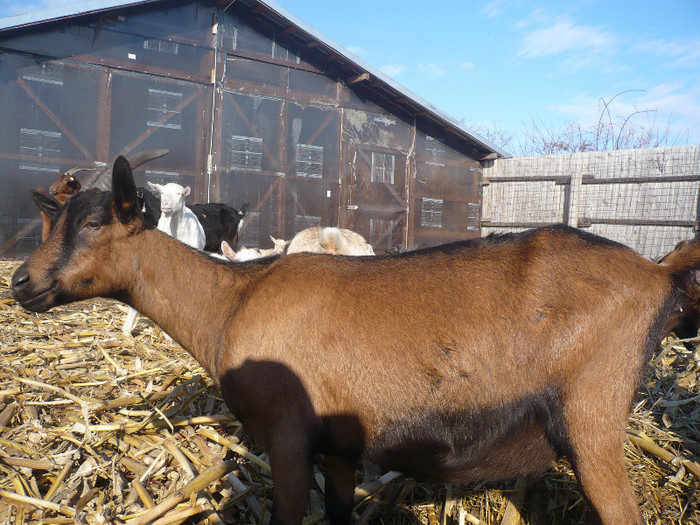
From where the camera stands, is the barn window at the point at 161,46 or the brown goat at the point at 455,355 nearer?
the brown goat at the point at 455,355

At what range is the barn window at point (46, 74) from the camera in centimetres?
1082

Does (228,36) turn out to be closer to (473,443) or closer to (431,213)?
(431,213)

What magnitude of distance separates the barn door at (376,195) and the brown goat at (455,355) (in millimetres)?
11764

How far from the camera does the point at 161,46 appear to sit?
39.5ft

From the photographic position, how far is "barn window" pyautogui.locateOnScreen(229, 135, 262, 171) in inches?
508

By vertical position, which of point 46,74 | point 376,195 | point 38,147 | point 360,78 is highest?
point 360,78

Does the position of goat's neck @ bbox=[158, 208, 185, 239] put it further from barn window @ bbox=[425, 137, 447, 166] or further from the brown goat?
barn window @ bbox=[425, 137, 447, 166]

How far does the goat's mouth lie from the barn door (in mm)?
11640

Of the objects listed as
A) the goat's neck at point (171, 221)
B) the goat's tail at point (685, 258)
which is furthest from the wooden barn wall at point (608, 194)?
the goat's tail at point (685, 258)

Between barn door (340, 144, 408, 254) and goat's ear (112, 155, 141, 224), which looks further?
barn door (340, 144, 408, 254)

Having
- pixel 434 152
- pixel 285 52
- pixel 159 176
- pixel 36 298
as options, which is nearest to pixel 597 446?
pixel 36 298

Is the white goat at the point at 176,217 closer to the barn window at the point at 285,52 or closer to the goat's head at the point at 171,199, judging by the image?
the goat's head at the point at 171,199

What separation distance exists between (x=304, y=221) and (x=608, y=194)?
25.8 ft

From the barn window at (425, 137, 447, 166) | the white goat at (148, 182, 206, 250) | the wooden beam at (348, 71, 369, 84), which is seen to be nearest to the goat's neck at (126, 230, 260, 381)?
the white goat at (148, 182, 206, 250)
